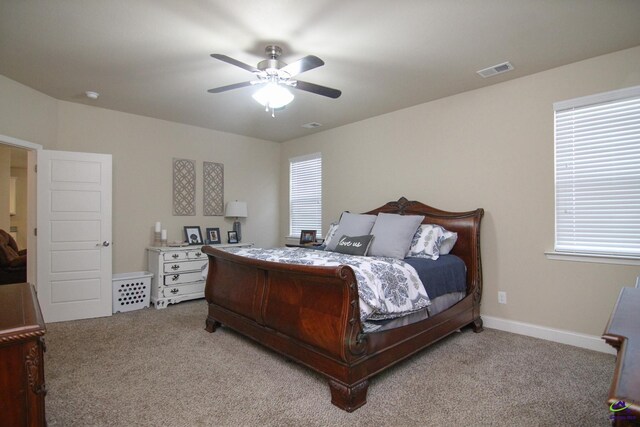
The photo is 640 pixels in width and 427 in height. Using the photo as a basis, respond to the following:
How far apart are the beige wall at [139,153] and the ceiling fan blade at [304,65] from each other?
2.97 metres

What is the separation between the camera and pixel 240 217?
18.1 ft

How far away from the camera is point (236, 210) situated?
526 centimetres

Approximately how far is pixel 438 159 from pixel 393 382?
8.50 ft

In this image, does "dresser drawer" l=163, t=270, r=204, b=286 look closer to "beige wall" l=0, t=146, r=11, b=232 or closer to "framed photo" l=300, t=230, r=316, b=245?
"framed photo" l=300, t=230, r=316, b=245

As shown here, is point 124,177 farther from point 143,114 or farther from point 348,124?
point 348,124

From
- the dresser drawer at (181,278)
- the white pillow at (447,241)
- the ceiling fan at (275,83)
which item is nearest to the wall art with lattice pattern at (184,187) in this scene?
the dresser drawer at (181,278)

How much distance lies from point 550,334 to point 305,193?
12.5 feet

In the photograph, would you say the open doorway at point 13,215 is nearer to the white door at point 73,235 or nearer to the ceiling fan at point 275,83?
the white door at point 73,235

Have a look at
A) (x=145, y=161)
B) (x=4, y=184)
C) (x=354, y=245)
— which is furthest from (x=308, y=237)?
(x=4, y=184)

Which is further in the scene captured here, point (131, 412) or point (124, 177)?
point (124, 177)

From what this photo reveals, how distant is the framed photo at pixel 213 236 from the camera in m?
5.10

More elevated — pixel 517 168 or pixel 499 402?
pixel 517 168

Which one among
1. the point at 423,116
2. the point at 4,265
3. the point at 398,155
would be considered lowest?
the point at 4,265

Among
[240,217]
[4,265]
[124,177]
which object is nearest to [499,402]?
[240,217]
